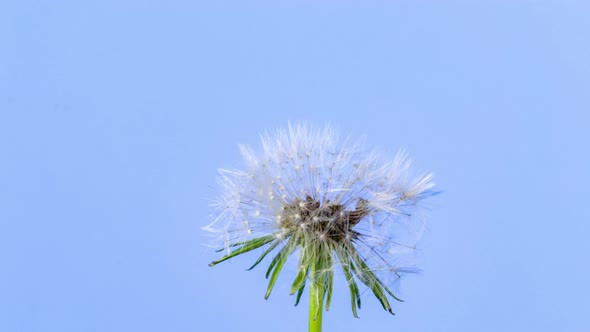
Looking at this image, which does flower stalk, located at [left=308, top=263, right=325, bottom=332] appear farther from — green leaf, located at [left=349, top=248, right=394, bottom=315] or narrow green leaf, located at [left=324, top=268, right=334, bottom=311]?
green leaf, located at [left=349, top=248, right=394, bottom=315]

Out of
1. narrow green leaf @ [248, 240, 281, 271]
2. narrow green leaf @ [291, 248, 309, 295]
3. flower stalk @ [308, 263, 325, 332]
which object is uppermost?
narrow green leaf @ [248, 240, 281, 271]

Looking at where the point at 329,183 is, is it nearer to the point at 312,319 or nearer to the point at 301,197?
the point at 301,197

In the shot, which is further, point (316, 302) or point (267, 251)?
point (267, 251)

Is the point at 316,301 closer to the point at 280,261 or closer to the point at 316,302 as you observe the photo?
the point at 316,302

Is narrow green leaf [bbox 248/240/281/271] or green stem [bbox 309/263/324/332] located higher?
narrow green leaf [bbox 248/240/281/271]

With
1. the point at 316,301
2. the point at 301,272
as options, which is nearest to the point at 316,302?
the point at 316,301

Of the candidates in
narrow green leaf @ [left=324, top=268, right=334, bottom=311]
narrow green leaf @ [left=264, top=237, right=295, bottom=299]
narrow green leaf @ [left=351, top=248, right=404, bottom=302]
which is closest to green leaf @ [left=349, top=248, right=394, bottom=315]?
narrow green leaf @ [left=351, top=248, right=404, bottom=302]

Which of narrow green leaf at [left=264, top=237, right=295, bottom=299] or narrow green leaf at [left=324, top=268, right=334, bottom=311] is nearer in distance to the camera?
narrow green leaf at [left=324, top=268, right=334, bottom=311]

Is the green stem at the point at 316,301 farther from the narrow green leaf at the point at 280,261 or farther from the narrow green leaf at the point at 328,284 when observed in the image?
the narrow green leaf at the point at 280,261

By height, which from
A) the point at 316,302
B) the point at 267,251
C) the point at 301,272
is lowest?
the point at 316,302
